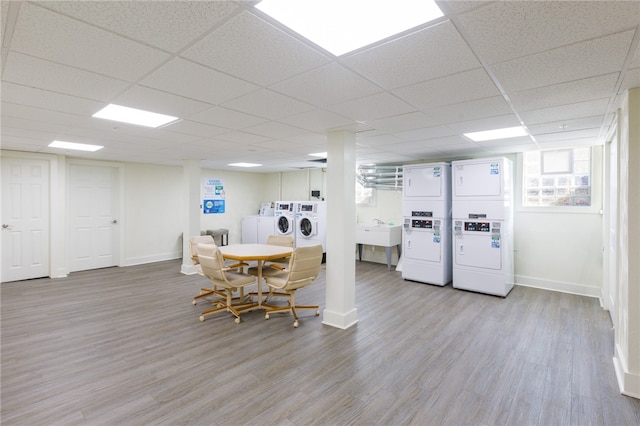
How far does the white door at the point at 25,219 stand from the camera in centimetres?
533

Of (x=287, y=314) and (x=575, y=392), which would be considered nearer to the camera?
(x=575, y=392)

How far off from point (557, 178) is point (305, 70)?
495cm

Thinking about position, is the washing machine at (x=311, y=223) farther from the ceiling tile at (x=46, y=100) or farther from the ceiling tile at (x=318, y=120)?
the ceiling tile at (x=46, y=100)

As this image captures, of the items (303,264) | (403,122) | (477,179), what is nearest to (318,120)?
(403,122)

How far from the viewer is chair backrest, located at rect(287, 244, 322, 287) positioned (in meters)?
3.63

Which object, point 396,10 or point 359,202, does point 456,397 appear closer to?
point 396,10

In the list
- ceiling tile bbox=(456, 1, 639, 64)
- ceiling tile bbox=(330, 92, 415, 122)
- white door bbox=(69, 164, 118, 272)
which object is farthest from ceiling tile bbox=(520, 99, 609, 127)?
white door bbox=(69, 164, 118, 272)

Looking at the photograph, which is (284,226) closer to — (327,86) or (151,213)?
(151,213)

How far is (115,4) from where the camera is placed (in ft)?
4.26

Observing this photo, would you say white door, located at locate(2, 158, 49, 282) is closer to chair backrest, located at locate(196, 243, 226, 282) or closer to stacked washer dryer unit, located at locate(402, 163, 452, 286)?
chair backrest, located at locate(196, 243, 226, 282)

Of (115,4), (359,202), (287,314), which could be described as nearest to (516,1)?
(115,4)

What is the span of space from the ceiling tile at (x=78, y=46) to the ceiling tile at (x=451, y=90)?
5.54 feet

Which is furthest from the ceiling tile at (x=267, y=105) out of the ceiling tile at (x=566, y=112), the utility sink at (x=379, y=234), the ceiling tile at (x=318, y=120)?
the utility sink at (x=379, y=234)

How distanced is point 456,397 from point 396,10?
8.27ft
